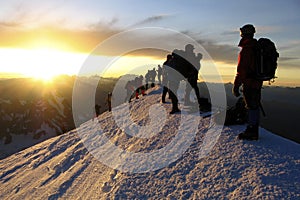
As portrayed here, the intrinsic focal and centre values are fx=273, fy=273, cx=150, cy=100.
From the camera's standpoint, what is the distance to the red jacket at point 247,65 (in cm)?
720

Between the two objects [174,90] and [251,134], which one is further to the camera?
[174,90]

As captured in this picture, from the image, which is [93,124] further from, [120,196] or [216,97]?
[120,196]

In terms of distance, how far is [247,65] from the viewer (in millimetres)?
7262

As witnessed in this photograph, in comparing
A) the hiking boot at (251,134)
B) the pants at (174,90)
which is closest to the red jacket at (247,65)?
the hiking boot at (251,134)

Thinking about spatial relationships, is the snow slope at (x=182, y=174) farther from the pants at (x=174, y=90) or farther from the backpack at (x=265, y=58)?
the backpack at (x=265, y=58)

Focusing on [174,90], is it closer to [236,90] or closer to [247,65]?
[236,90]

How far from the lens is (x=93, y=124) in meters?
17.0

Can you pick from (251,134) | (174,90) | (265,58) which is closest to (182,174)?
(251,134)

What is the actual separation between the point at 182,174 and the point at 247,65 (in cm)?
337

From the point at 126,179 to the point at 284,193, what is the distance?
4123 mm

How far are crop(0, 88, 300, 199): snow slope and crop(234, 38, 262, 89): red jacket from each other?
5.79 feet

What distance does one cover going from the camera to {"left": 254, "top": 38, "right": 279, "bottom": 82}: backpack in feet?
Answer: 23.1

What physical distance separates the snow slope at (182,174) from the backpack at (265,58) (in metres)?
2.04

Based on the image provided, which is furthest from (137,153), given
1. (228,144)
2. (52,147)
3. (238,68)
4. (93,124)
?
(93,124)
